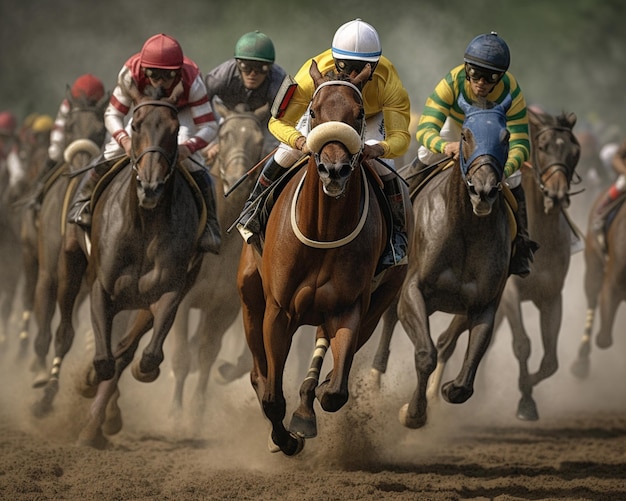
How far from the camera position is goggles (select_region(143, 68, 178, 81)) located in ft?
28.6

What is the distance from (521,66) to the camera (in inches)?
1305

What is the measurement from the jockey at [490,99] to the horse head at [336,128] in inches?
68.1

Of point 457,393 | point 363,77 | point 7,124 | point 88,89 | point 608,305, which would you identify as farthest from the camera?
point 7,124

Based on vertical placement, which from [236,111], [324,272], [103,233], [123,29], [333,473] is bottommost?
[333,473]

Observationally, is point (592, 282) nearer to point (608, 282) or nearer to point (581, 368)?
point (608, 282)

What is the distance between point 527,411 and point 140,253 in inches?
143

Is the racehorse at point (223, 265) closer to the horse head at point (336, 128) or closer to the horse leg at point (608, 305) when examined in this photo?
the horse head at point (336, 128)

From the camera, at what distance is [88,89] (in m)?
11.6

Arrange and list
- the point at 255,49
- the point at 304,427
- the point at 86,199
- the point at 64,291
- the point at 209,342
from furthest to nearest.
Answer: the point at 209,342, the point at 255,49, the point at 64,291, the point at 86,199, the point at 304,427

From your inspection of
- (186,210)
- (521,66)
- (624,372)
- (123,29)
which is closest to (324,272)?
(186,210)

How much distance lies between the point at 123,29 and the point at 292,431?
895 inches

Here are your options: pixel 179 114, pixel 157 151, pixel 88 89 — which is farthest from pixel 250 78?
pixel 157 151

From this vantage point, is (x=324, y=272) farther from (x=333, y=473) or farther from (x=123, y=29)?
(x=123, y=29)

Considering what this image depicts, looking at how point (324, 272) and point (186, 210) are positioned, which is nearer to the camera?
point (324, 272)
